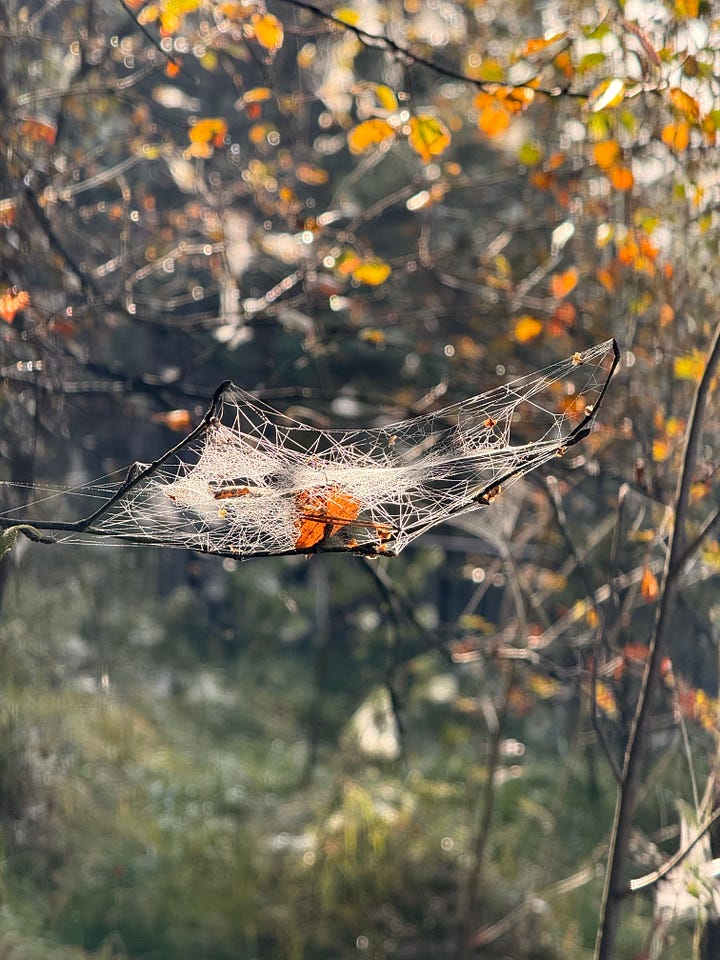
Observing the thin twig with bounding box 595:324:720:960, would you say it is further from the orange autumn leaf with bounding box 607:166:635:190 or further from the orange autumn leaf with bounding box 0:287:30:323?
the orange autumn leaf with bounding box 0:287:30:323

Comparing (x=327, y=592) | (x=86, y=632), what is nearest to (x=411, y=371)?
(x=327, y=592)

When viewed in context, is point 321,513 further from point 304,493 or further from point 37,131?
point 37,131

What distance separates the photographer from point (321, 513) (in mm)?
1726

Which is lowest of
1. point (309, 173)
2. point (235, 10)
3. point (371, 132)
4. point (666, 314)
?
point (666, 314)

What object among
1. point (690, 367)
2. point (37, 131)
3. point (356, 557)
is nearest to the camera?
point (356, 557)

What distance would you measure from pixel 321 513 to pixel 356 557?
58 centimetres

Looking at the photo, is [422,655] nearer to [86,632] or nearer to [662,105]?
[86,632]

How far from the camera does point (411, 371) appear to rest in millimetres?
7586

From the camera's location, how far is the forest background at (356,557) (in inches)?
112

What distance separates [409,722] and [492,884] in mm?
2034

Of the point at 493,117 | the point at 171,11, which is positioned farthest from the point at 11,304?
the point at 493,117

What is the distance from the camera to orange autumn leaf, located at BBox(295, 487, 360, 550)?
169 centimetres

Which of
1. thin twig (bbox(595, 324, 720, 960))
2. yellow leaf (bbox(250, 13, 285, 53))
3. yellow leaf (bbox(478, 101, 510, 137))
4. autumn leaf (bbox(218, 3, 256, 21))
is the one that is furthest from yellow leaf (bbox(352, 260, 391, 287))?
thin twig (bbox(595, 324, 720, 960))

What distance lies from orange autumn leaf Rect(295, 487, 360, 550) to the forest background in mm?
530
